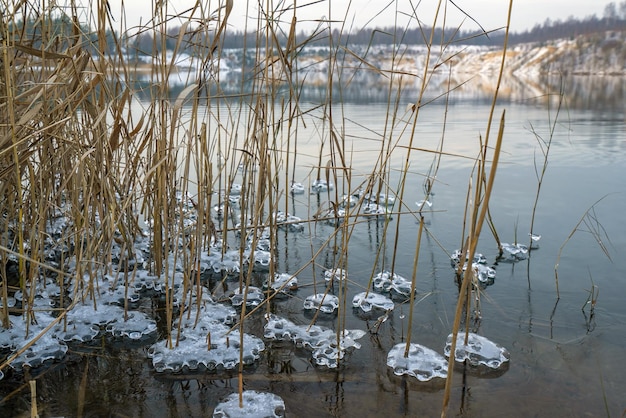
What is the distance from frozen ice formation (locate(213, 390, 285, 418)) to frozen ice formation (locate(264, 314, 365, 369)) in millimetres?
206

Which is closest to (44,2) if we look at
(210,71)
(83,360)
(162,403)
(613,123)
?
(210,71)

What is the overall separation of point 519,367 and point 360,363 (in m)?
0.40

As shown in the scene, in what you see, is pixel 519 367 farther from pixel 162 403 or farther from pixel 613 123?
pixel 613 123

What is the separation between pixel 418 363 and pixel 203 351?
0.55 metres

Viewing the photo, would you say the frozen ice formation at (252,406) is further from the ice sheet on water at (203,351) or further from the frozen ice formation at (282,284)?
the frozen ice formation at (282,284)

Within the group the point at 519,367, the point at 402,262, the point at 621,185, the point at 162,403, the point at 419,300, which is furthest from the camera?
the point at 621,185

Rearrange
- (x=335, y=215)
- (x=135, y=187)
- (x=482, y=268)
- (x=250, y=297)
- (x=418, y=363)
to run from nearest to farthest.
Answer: (x=418, y=363), (x=135, y=187), (x=335, y=215), (x=250, y=297), (x=482, y=268)

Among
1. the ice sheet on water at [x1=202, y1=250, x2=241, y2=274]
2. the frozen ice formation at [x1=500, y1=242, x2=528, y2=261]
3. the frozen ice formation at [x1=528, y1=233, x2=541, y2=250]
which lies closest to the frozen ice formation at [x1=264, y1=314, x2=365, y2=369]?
the ice sheet on water at [x1=202, y1=250, x2=241, y2=274]

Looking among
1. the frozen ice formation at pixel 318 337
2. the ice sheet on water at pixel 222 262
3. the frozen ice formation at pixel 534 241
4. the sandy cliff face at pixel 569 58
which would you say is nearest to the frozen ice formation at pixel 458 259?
the frozen ice formation at pixel 534 241

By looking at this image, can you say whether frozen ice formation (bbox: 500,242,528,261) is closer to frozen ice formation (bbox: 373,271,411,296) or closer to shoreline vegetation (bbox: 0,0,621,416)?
shoreline vegetation (bbox: 0,0,621,416)

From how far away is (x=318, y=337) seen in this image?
1527 mm

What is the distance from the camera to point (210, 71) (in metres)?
1.46

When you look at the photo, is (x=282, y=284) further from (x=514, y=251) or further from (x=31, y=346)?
(x=514, y=251)

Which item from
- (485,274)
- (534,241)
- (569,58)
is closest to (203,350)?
(485,274)
